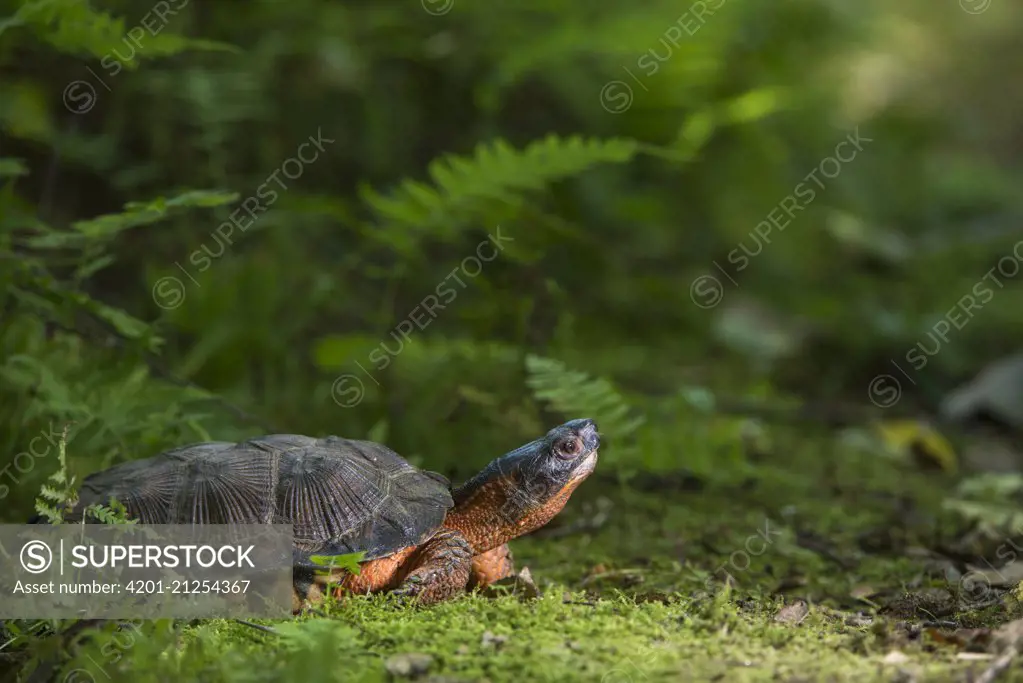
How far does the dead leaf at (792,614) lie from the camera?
2572 millimetres

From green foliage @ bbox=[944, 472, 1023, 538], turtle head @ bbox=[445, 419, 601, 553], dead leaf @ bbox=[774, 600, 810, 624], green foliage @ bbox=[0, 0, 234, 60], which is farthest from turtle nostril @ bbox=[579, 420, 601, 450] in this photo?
green foliage @ bbox=[0, 0, 234, 60]

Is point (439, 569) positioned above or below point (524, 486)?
below

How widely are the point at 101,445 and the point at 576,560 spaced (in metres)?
1.67

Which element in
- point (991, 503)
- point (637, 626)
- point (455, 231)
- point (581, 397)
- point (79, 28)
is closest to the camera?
point (637, 626)

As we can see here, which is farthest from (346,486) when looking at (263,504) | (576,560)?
(576,560)

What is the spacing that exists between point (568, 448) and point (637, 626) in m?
0.52

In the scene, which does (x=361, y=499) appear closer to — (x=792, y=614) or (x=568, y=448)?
(x=568, y=448)

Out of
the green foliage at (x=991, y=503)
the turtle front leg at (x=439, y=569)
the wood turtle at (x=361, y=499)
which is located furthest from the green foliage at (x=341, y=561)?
the green foliage at (x=991, y=503)

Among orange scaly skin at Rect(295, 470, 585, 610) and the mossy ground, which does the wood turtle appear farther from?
the mossy ground

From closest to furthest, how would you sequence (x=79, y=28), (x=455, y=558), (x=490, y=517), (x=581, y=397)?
1. (x=455, y=558)
2. (x=490, y=517)
3. (x=79, y=28)
4. (x=581, y=397)

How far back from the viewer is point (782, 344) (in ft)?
24.2

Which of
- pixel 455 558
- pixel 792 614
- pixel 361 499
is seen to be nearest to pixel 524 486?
pixel 455 558

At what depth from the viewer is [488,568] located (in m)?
2.89

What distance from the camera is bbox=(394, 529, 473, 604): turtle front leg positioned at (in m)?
2.60
